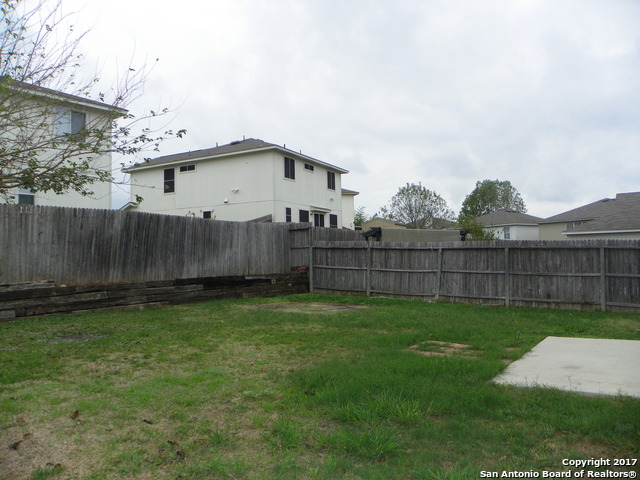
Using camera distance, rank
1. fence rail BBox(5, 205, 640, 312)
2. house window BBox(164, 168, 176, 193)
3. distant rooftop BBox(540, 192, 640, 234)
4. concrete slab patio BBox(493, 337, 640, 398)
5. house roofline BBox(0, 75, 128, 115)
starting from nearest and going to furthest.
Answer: concrete slab patio BBox(493, 337, 640, 398)
house roofline BBox(0, 75, 128, 115)
fence rail BBox(5, 205, 640, 312)
distant rooftop BBox(540, 192, 640, 234)
house window BBox(164, 168, 176, 193)

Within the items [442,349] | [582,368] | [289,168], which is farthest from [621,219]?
[582,368]

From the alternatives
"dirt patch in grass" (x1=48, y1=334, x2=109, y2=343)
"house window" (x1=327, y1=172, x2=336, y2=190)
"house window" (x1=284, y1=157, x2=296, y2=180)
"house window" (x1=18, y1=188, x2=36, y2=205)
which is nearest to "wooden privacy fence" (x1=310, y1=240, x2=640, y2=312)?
"dirt patch in grass" (x1=48, y1=334, x2=109, y2=343)

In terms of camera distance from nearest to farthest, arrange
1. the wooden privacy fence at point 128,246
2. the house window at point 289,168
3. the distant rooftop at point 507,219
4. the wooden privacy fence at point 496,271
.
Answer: the wooden privacy fence at point 128,246
the wooden privacy fence at point 496,271
the house window at point 289,168
the distant rooftop at point 507,219

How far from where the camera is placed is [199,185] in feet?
74.2

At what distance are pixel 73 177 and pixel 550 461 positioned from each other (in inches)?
321

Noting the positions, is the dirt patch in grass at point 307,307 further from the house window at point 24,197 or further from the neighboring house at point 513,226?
the neighboring house at point 513,226

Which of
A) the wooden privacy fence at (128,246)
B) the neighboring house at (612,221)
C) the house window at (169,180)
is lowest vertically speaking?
the wooden privacy fence at (128,246)

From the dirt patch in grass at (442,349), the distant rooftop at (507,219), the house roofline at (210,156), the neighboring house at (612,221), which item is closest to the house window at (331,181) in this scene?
the house roofline at (210,156)

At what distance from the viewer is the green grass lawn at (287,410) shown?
2797 millimetres

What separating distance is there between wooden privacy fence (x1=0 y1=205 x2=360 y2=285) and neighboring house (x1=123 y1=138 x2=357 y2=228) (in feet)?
20.7

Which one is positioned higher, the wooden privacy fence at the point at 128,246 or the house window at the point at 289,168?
the house window at the point at 289,168

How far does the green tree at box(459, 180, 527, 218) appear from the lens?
2537 inches

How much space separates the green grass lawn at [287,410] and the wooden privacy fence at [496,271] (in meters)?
3.20

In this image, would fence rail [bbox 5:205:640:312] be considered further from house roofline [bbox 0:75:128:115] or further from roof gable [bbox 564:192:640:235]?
roof gable [bbox 564:192:640:235]
